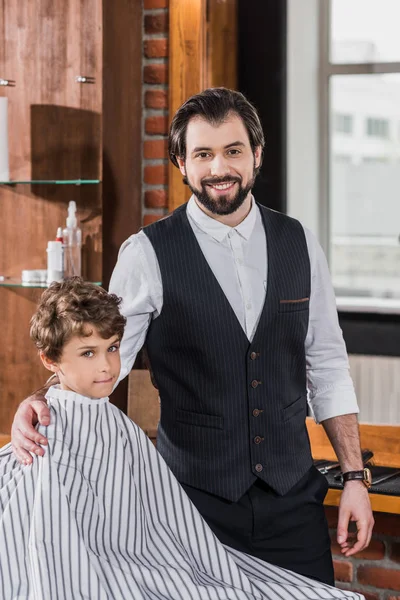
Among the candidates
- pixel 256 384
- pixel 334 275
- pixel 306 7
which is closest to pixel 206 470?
pixel 256 384

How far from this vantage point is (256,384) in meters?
1.98

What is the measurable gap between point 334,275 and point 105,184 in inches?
53.8

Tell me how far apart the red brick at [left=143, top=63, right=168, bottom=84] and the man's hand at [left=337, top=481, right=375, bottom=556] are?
5.45 feet

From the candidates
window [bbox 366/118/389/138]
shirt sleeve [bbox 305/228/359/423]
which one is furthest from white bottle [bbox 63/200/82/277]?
window [bbox 366/118/389/138]

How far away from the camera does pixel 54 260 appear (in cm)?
→ 302

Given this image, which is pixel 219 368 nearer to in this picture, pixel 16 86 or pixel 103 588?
pixel 103 588

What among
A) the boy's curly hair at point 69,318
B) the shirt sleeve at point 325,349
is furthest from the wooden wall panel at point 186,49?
the boy's curly hair at point 69,318

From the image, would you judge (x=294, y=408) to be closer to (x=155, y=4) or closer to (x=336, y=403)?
(x=336, y=403)

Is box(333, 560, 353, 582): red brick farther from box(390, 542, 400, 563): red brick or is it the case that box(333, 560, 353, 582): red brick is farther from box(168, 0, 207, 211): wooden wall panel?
box(168, 0, 207, 211): wooden wall panel

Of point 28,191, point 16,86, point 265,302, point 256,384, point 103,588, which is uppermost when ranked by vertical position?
point 16,86

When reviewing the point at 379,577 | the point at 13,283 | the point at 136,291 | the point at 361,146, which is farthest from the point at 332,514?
the point at 361,146

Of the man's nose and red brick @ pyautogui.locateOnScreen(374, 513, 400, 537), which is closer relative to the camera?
the man's nose

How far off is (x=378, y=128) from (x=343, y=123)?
0.15 metres

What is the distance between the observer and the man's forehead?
1.95 meters
